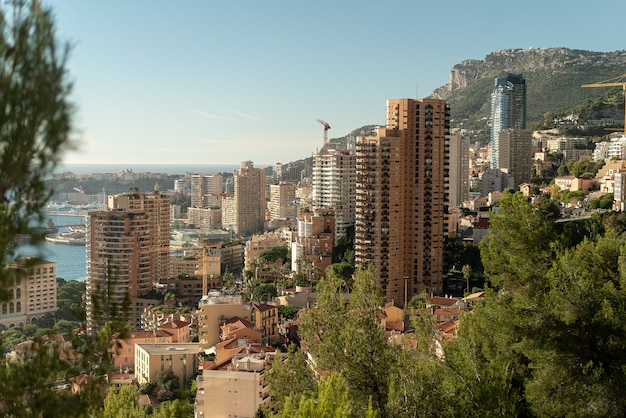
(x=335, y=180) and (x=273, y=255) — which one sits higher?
(x=335, y=180)

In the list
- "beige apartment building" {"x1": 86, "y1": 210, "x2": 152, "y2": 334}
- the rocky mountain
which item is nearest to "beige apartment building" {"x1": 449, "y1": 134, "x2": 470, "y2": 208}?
"beige apartment building" {"x1": 86, "y1": 210, "x2": 152, "y2": 334}

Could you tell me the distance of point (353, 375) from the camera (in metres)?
3.13

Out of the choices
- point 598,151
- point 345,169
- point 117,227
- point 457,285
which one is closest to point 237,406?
point 457,285

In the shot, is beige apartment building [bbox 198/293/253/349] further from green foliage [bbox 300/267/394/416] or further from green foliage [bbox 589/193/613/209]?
green foliage [bbox 589/193/613/209]

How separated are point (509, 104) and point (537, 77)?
6.49m

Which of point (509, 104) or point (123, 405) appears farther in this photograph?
point (509, 104)

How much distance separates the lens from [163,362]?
941 cm

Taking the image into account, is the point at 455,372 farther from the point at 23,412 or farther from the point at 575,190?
the point at 575,190

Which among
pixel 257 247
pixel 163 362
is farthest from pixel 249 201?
pixel 163 362

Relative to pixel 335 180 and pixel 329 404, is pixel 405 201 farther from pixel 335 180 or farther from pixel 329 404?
pixel 329 404

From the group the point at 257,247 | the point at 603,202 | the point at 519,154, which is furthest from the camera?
the point at 519,154

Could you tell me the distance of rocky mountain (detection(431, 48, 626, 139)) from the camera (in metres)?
39.5

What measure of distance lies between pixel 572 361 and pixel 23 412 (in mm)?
2302

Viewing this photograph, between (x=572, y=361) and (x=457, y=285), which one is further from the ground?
(x=572, y=361)
